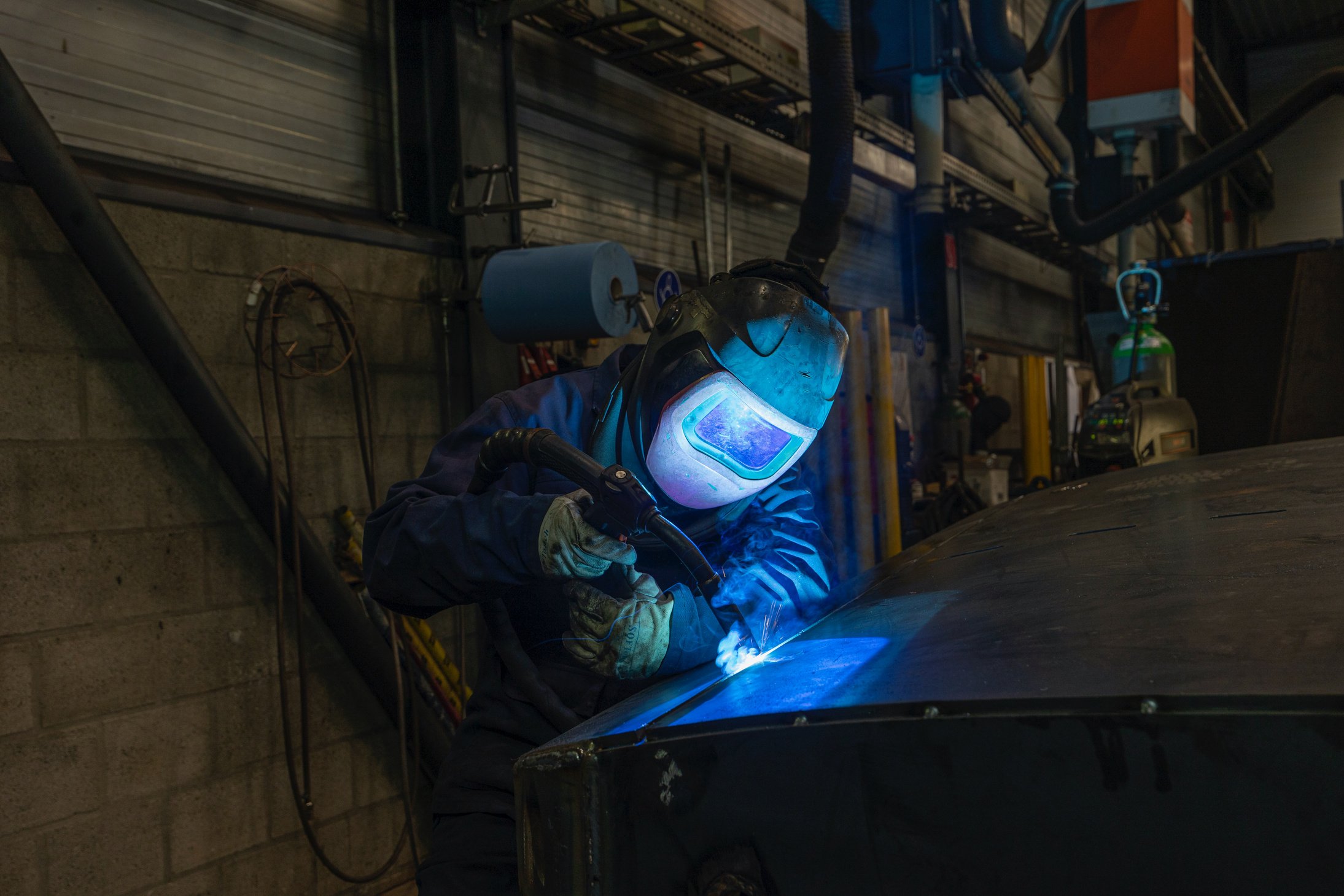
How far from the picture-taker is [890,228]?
7.94 metres

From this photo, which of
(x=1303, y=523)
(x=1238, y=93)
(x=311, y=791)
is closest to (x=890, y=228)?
(x=311, y=791)

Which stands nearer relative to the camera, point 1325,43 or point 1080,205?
point 1080,205

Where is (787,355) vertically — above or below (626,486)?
above

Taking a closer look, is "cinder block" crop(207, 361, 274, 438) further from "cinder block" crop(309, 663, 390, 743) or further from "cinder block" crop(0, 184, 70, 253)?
"cinder block" crop(309, 663, 390, 743)

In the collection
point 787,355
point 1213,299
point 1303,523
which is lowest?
point 1303,523

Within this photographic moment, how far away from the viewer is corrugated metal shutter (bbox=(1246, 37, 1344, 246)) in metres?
14.5

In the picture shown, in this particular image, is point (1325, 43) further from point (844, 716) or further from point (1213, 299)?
point (844, 716)

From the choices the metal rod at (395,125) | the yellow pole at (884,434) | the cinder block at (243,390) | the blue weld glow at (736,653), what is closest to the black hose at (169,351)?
the cinder block at (243,390)

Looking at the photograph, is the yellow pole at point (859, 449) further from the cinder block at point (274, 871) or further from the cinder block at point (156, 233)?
the cinder block at point (156, 233)

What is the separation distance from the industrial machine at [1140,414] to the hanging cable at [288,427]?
3.22 metres

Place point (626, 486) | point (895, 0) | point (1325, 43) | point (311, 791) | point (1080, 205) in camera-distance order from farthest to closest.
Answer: point (1325, 43) → point (1080, 205) → point (895, 0) → point (311, 791) → point (626, 486)

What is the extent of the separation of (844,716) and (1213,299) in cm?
553

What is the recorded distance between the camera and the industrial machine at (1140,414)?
4.26 m

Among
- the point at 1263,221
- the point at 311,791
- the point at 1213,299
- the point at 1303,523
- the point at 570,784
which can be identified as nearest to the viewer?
the point at 570,784
